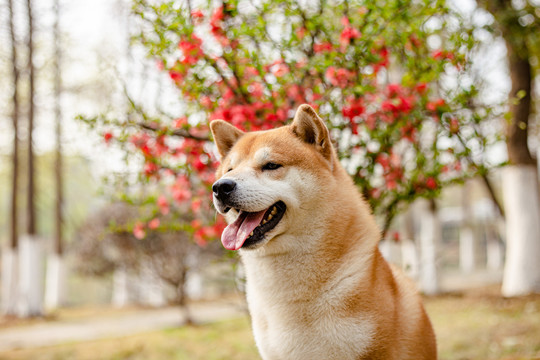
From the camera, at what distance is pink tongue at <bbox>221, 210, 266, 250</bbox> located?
267cm

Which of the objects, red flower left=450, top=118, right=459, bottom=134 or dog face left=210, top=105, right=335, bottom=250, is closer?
dog face left=210, top=105, right=335, bottom=250

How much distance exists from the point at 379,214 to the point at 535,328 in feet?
13.8

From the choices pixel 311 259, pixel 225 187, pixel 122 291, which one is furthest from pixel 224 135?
pixel 122 291

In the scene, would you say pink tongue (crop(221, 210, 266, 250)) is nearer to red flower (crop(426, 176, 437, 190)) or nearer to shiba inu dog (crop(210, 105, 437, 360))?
shiba inu dog (crop(210, 105, 437, 360))

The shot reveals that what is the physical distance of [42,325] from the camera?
12.0 m

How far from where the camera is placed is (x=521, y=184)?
390 inches

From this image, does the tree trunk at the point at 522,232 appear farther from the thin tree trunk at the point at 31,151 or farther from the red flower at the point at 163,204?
the thin tree trunk at the point at 31,151

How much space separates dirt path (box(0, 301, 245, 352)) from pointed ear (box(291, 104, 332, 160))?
20.6 ft

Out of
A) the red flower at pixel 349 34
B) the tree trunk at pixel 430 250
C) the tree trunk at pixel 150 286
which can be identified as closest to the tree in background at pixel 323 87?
the red flower at pixel 349 34

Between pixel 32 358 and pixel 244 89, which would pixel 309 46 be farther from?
pixel 32 358

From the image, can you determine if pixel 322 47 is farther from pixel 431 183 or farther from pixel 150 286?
pixel 150 286

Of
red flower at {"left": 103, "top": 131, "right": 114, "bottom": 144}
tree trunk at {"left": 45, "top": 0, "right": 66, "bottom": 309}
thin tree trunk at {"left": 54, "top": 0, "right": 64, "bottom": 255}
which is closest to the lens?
red flower at {"left": 103, "top": 131, "right": 114, "bottom": 144}

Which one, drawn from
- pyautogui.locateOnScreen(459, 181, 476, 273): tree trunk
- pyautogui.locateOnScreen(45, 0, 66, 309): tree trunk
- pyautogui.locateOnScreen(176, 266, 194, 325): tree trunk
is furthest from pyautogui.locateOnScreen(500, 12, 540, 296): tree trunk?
pyautogui.locateOnScreen(459, 181, 476, 273): tree trunk

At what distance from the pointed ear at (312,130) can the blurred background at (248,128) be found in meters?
1.01
